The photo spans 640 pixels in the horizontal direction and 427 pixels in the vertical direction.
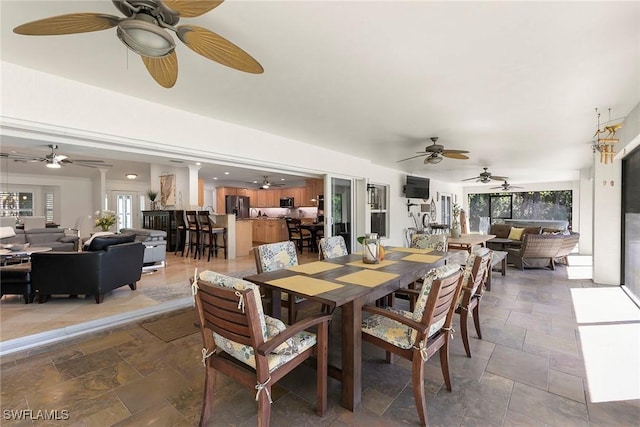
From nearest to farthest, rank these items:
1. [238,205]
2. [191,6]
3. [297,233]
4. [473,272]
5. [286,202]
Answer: [191,6] → [473,272] → [297,233] → [238,205] → [286,202]

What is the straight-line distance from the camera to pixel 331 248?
10.8 feet

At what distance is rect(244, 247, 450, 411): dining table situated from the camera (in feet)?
5.63

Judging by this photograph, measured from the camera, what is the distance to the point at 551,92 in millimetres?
2590

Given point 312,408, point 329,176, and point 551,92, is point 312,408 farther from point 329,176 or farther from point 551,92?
point 329,176

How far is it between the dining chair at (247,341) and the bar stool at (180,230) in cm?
580

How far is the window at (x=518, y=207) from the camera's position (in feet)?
34.5

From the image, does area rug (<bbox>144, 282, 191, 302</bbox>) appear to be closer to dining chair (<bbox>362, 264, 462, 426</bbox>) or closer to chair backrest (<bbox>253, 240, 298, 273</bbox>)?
chair backrest (<bbox>253, 240, 298, 273</bbox>)

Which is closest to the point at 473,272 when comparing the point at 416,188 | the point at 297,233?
the point at 416,188

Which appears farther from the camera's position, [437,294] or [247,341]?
[437,294]

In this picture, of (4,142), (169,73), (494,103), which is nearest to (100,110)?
(4,142)

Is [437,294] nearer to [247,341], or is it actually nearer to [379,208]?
[247,341]

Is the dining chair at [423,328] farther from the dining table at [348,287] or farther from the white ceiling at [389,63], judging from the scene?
the white ceiling at [389,63]

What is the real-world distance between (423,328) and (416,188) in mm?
6556

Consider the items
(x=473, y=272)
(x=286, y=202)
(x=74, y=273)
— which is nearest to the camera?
(x=473, y=272)
